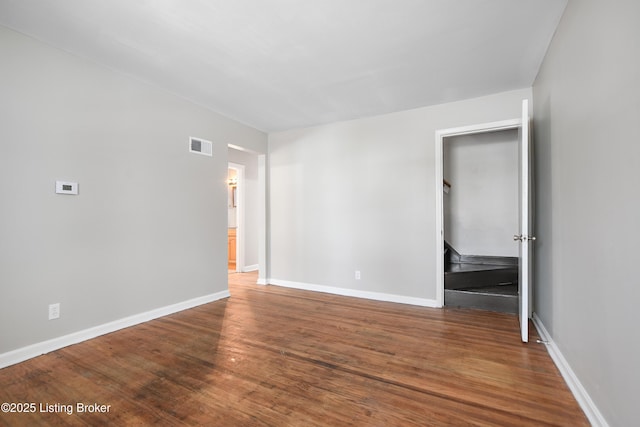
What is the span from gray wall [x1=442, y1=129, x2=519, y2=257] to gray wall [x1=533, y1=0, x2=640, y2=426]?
1.76 meters

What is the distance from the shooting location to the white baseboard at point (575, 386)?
150 centimetres

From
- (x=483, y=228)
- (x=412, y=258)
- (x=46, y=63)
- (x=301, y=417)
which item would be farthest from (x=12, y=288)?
(x=483, y=228)

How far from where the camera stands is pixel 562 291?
84.4 inches

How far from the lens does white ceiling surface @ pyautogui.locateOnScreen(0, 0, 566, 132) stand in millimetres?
2016

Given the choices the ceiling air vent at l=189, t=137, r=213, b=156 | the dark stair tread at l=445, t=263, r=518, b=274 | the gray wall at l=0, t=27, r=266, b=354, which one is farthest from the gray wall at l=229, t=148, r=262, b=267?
the dark stair tread at l=445, t=263, r=518, b=274

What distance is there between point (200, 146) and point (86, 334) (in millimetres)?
2335

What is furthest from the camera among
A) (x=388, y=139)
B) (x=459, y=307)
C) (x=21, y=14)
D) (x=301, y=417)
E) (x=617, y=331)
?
(x=388, y=139)

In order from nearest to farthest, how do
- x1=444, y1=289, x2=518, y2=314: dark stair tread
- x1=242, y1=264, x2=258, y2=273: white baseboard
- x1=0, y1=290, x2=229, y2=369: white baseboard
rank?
x1=0, y1=290, x2=229, y2=369: white baseboard < x1=444, y1=289, x2=518, y2=314: dark stair tread < x1=242, y1=264, x2=258, y2=273: white baseboard

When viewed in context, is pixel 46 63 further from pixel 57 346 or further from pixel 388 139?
pixel 388 139

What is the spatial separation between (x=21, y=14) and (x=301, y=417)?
10.7 ft

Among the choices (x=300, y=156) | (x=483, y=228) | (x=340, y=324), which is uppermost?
(x=300, y=156)

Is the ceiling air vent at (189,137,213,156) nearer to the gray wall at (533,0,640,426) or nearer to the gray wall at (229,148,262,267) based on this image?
the gray wall at (229,148,262,267)

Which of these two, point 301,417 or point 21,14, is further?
point 21,14

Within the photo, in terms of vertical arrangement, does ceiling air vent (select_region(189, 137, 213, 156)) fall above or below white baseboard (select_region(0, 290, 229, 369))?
above
